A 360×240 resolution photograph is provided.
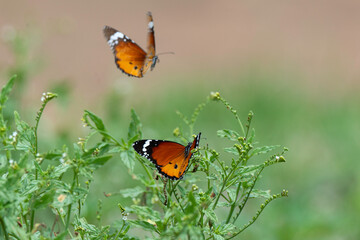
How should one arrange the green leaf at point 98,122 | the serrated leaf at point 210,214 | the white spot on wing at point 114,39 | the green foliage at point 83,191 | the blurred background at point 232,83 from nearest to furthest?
the green foliage at point 83,191 → the serrated leaf at point 210,214 → the green leaf at point 98,122 → the white spot on wing at point 114,39 → the blurred background at point 232,83

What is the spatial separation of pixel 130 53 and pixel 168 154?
123 cm

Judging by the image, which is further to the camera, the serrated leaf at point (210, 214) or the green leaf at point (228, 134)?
the green leaf at point (228, 134)

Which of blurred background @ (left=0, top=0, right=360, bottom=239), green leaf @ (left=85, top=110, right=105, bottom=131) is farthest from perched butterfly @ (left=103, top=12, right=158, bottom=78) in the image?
green leaf @ (left=85, top=110, right=105, bottom=131)

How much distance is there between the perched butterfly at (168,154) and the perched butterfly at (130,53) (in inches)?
40.0

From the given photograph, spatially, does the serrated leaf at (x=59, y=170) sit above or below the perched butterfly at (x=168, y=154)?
below

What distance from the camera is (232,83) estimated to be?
595 cm

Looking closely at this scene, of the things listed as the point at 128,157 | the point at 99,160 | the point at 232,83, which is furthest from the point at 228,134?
the point at 232,83

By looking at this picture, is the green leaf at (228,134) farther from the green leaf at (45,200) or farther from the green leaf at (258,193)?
the green leaf at (45,200)

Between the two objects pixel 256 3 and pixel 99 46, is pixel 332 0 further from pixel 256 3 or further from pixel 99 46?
pixel 99 46

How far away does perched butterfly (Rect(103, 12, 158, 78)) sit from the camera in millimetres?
2929

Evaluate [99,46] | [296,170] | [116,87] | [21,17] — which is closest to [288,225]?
[296,170]

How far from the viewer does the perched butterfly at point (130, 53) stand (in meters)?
2.93

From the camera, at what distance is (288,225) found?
3.76 metres

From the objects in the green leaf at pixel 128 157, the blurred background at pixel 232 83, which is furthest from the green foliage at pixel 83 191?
the blurred background at pixel 232 83
